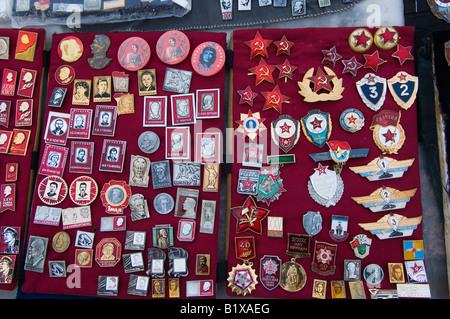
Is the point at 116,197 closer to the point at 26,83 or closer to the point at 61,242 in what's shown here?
the point at 61,242

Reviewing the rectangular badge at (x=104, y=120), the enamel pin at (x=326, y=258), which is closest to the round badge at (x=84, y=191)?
the rectangular badge at (x=104, y=120)

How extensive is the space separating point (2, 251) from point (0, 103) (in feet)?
4.00

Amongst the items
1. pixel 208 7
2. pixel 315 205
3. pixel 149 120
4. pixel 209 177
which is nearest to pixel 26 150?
pixel 149 120

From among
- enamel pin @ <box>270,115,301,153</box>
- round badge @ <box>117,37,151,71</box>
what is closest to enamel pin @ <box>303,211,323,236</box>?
enamel pin @ <box>270,115,301,153</box>

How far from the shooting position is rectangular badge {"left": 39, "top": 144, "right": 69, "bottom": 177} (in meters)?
2.73

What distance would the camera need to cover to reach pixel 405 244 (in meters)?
2.61

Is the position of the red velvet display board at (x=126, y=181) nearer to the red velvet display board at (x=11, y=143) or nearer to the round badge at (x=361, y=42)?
the red velvet display board at (x=11, y=143)

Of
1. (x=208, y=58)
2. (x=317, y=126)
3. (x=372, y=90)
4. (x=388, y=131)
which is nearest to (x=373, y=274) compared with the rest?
(x=388, y=131)

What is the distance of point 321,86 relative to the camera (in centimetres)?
265

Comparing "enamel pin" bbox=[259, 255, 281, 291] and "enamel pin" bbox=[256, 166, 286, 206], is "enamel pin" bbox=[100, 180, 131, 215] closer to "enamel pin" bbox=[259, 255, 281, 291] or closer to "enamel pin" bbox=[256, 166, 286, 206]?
"enamel pin" bbox=[256, 166, 286, 206]

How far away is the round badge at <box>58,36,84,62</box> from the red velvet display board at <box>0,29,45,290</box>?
211 mm

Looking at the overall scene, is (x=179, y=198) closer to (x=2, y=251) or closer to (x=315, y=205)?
(x=315, y=205)

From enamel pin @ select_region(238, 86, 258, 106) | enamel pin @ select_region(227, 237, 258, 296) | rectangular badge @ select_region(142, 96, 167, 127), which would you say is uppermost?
enamel pin @ select_region(238, 86, 258, 106)

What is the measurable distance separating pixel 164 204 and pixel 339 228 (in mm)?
1376
